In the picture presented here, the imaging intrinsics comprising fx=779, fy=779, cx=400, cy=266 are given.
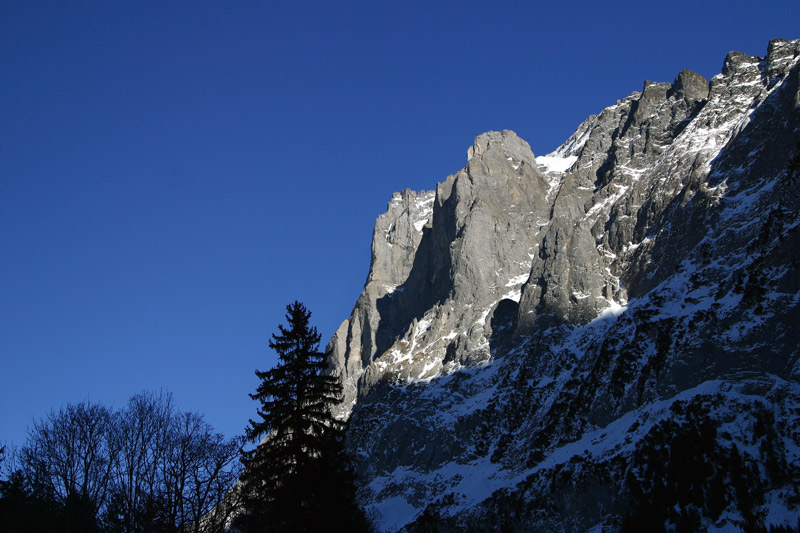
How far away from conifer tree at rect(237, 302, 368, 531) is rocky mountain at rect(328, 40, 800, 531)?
4840cm

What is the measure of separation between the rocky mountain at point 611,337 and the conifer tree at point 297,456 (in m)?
48.4

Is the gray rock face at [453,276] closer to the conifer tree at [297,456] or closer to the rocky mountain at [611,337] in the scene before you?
the rocky mountain at [611,337]

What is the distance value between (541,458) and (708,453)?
2459 centimetres

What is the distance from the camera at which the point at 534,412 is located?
10794 cm

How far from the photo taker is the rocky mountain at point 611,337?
258 feet

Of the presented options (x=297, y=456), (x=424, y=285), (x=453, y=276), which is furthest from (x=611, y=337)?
(x=297, y=456)

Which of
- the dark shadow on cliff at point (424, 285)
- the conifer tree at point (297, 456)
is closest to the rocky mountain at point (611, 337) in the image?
the dark shadow on cliff at point (424, 285)

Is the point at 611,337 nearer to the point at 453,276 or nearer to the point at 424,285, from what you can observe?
the point at 453,276

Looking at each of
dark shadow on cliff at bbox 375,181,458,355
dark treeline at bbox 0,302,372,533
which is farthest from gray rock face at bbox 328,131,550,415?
dark treeline at bbox 0,302,372,533

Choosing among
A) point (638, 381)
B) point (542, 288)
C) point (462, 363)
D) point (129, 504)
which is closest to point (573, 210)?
point (542, 288)

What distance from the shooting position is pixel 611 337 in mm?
102875

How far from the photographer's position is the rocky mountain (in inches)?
3093

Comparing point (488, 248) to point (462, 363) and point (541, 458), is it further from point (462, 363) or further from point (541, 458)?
point (541, 458)

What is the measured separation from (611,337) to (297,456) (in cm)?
8023
